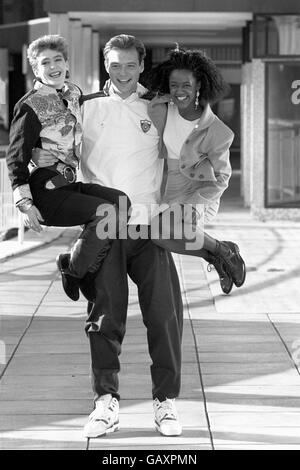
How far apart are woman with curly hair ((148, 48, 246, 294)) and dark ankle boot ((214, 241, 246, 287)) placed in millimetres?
136

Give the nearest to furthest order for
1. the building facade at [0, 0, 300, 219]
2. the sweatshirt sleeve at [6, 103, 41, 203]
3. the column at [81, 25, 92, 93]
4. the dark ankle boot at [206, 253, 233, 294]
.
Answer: the sweatshirt sleeve at [6, 103, 41, 203], the dark ankle boot at [206, 253, 233, 294], the building facade at [0, 0, 300, 219], the column at [81, 25, 92, 93]

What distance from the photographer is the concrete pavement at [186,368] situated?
16.1 feet

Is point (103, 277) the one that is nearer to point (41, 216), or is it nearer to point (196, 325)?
point (41, 216)

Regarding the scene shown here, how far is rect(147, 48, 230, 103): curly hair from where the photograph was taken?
4.90 metres

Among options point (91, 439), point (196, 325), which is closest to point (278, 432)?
point (91, 439)

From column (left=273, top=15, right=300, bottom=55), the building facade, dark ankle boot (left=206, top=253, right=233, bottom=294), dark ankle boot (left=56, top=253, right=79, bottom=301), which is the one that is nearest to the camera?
dark ankle boot (left=56, top=253, right=79, bottom=301)

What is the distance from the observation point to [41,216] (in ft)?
15.9

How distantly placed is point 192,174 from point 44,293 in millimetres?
4115

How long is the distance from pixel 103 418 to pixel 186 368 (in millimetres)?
1401

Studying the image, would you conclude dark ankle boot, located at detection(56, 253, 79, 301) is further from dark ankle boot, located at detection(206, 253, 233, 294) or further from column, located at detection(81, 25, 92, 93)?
column, located at detection(81, 25, 92, 93)

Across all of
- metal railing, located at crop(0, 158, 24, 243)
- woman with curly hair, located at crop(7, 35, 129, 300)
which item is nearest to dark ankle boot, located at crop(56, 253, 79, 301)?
woman with curly hair, located at crop(7, 35, 129, 300)

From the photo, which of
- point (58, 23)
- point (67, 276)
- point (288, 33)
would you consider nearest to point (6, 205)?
point (58, 23)

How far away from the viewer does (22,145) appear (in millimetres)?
4723

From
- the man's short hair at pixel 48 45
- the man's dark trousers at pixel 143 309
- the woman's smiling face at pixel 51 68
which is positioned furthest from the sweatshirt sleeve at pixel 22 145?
the man's dark trousers at pixel 143 309
